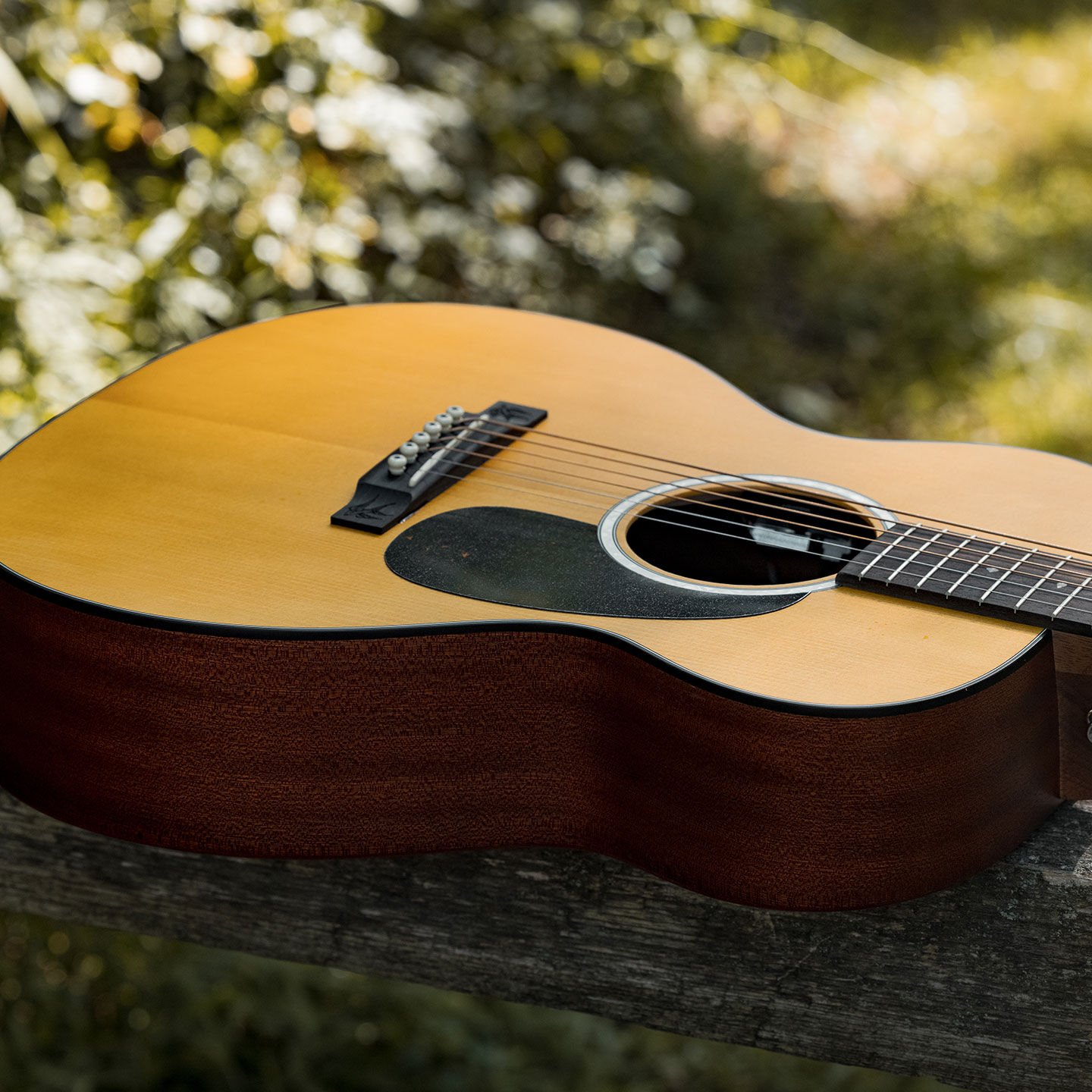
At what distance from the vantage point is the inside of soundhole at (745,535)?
3.84ft

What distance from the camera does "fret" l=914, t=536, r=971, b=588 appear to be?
1010 mm

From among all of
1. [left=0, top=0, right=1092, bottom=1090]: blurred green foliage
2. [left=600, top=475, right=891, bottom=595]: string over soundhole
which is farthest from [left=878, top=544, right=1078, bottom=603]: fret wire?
[left=0, top=0, right=1092, bottom=1090]: blurred green foliage

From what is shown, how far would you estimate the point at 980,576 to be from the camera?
1021mm

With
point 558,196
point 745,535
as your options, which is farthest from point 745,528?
point 558,196

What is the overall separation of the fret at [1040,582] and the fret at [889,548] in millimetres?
119

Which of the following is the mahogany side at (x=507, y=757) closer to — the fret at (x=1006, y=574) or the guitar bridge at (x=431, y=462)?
the fret at (x=1006, y=574)

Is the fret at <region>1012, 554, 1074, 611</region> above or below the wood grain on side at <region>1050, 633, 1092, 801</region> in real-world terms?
above

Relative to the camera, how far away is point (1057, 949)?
1011 millimetres

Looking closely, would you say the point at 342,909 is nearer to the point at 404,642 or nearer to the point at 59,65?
the point at 404,642

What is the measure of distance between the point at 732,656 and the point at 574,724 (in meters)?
0.16

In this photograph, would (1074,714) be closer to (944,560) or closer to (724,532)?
(944,560)

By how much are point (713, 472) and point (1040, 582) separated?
349mm

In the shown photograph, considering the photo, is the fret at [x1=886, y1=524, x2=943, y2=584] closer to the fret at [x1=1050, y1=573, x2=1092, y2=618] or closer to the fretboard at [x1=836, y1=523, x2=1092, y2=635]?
the fretboard at [x1=836, y1=523, x2=1092, y2=635]

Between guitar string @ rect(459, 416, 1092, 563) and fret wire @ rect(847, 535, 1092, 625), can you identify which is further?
guitar string @ rect(459, 416, 1092, 563)
